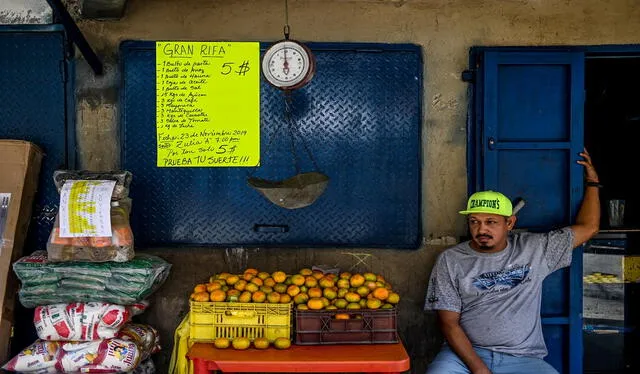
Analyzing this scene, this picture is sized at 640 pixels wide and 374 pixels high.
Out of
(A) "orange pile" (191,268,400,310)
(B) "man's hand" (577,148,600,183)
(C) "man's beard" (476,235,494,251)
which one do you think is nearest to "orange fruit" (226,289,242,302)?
(A) "orange pile" (191,268,400,310)

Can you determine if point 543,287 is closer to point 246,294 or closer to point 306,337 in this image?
point 306,337

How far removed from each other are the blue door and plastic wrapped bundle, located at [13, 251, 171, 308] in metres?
2.29

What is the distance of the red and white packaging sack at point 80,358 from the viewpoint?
339 cm

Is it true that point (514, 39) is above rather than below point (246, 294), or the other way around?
above

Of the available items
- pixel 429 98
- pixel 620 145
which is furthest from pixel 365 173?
pixel 620 145

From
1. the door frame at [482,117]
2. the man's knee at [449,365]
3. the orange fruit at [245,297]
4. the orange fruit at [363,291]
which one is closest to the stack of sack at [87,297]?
the orange fruit at [245,297]

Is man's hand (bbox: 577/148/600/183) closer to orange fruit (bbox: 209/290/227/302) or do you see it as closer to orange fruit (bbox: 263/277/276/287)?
orange fruit (bbox: 263/277/276/287)

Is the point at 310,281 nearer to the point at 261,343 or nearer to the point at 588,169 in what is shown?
the point at 261,343

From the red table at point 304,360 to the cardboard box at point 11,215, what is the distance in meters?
1.37

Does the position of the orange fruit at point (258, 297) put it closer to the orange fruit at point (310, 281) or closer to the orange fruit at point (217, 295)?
the orange fruit at point (217, 295)

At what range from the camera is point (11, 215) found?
12.2 feet

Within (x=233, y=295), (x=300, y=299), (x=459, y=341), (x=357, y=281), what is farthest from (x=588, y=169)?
(x=233, y=295)

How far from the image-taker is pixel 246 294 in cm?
337

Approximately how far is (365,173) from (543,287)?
1.41 metres
